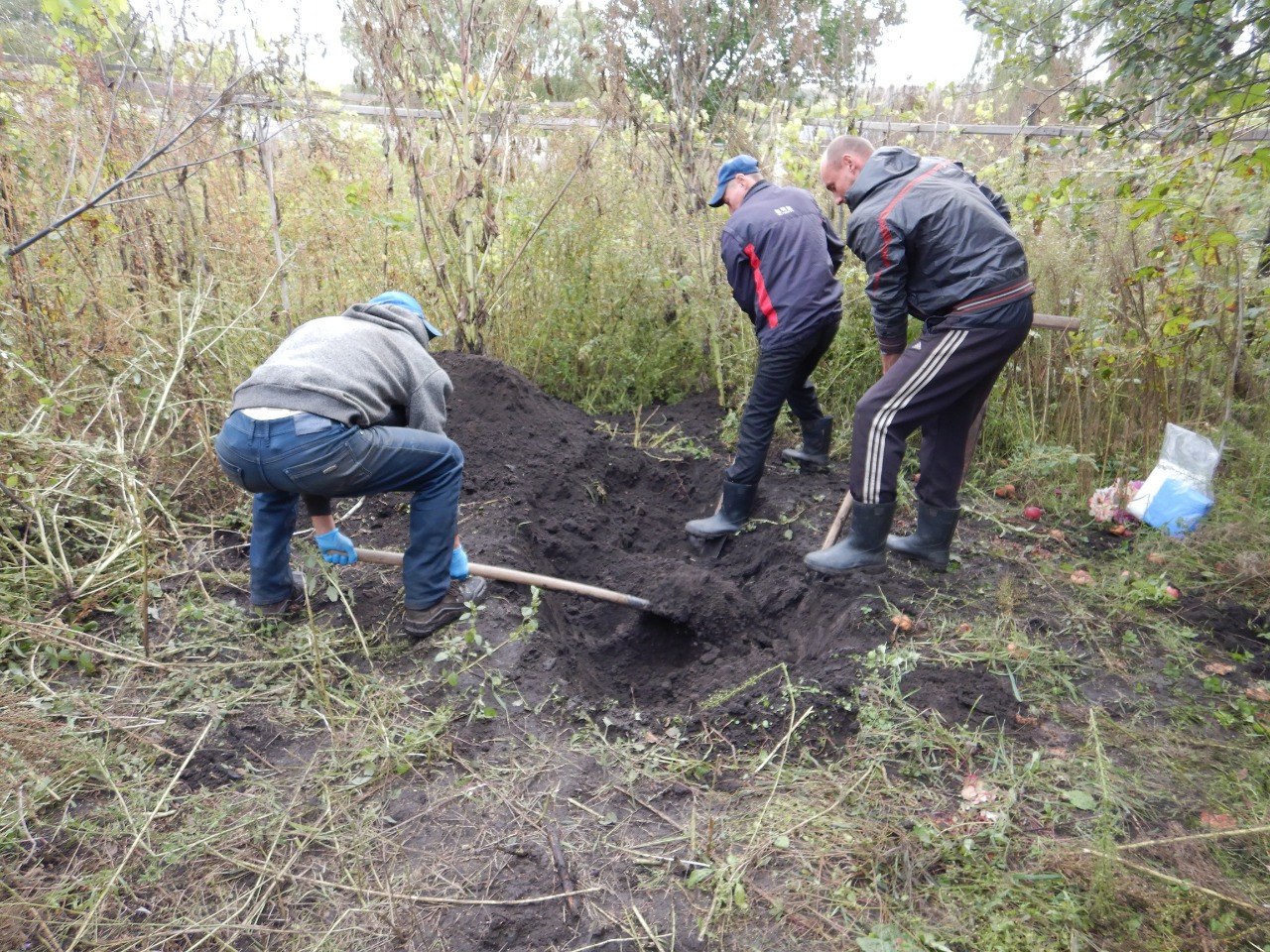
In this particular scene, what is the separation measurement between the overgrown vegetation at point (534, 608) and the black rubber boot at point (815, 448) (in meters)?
0.61

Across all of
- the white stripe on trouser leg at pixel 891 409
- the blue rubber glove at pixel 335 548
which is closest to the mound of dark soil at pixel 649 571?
the blue rubber glove at pixel 335 548

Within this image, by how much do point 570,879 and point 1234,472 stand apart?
4544 mm

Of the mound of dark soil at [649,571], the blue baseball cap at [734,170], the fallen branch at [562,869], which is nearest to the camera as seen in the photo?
the fallen branch at [562,869]

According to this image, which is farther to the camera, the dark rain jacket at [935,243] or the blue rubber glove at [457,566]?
the blue rubber glove at [457,566]

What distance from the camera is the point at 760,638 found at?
3902 millimetres

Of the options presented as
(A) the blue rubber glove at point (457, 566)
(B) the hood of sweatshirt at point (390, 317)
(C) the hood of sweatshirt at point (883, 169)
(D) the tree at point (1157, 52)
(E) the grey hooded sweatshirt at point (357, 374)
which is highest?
(D) the tree at point (1157, 52)

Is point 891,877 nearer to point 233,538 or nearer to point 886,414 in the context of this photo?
point 886,414

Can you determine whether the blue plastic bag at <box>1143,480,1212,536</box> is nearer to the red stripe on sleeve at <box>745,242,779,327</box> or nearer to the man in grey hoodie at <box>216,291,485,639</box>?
the red stripe on sleeve at <box>745,242,779,327</box>

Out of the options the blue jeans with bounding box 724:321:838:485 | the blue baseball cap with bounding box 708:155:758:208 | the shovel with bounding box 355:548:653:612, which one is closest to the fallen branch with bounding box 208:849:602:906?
the shovel with bounding box 355:548:653:612

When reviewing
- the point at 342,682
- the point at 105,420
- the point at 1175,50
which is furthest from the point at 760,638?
the point at 105,420

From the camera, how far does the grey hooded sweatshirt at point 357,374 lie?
119 inches

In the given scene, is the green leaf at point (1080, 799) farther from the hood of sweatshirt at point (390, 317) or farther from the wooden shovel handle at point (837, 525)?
the hood of sweatshirt at point (390, 317)

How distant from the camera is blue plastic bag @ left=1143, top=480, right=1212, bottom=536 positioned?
429cm

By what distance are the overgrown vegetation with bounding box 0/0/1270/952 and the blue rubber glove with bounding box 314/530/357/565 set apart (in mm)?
410
